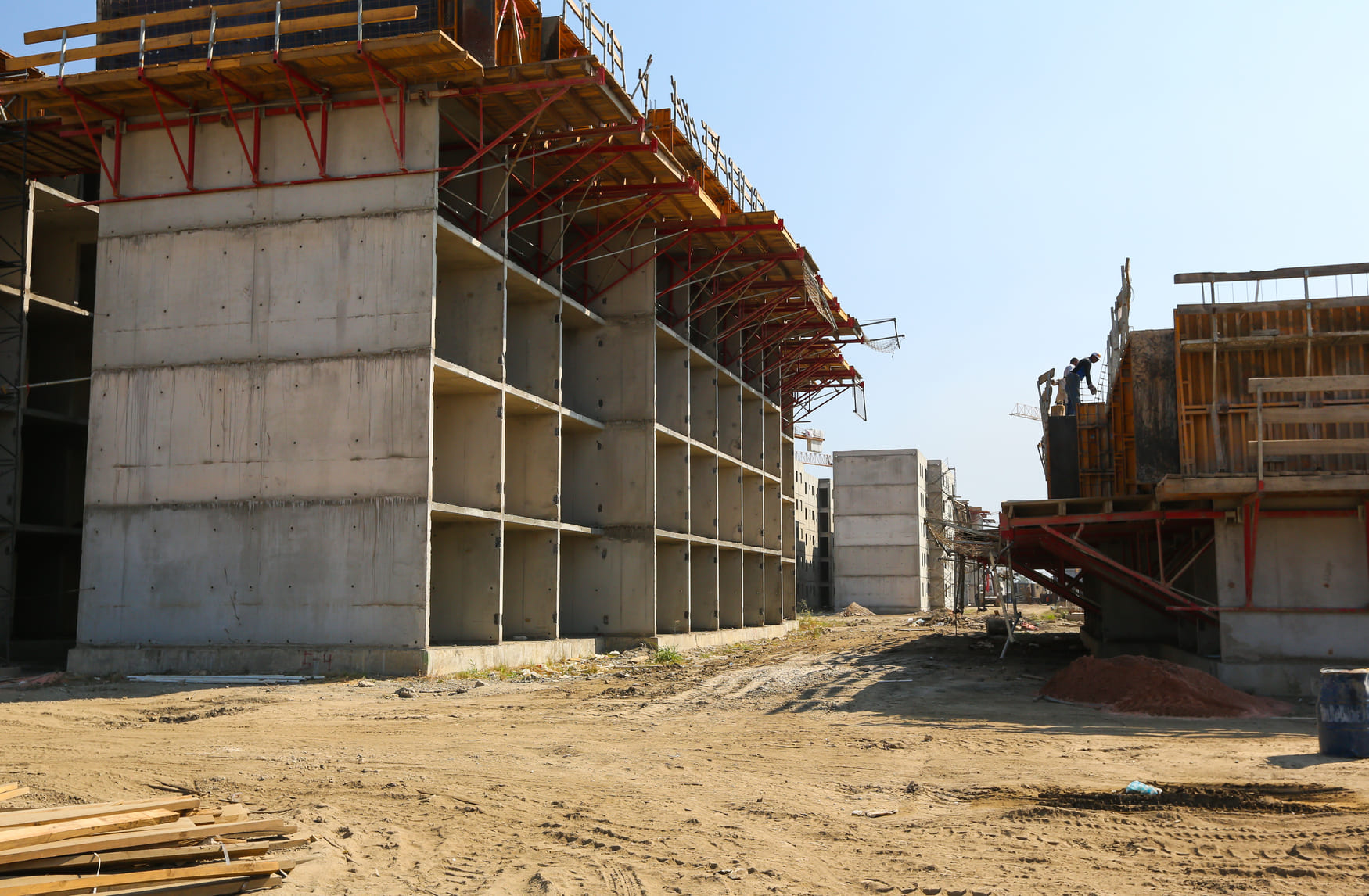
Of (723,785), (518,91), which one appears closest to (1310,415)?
(723,785)

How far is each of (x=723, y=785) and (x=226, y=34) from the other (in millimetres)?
16617

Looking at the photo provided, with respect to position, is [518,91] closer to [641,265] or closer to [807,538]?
[641,265]

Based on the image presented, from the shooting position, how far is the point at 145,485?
21281mm

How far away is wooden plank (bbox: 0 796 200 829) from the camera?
6.39 m

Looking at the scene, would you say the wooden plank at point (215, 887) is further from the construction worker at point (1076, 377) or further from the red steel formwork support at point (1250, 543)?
the construction worker at point (1076, 377)

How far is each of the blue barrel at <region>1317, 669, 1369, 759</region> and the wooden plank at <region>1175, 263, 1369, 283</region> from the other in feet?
27.9

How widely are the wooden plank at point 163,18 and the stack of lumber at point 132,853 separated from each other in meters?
17.3

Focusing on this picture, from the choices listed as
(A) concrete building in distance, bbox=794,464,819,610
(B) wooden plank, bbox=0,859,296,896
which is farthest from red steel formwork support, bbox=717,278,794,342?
(A) concrete building in distance, bbox=794,464,819,610

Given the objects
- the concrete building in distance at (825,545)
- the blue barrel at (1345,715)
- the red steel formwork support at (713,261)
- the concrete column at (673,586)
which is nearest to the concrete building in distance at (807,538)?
the concrete building in distance at (825,545)

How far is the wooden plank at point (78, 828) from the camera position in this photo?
602cm

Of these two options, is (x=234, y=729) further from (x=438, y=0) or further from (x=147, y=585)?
(x=438, y=0)

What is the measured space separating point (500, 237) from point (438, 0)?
4.63m

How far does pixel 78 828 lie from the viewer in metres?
6.22

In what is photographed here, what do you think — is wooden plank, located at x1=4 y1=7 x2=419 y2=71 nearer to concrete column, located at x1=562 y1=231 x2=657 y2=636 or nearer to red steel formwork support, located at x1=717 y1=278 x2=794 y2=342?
concrete column, located at x1=562 y1=231 x2=657 y2=636
